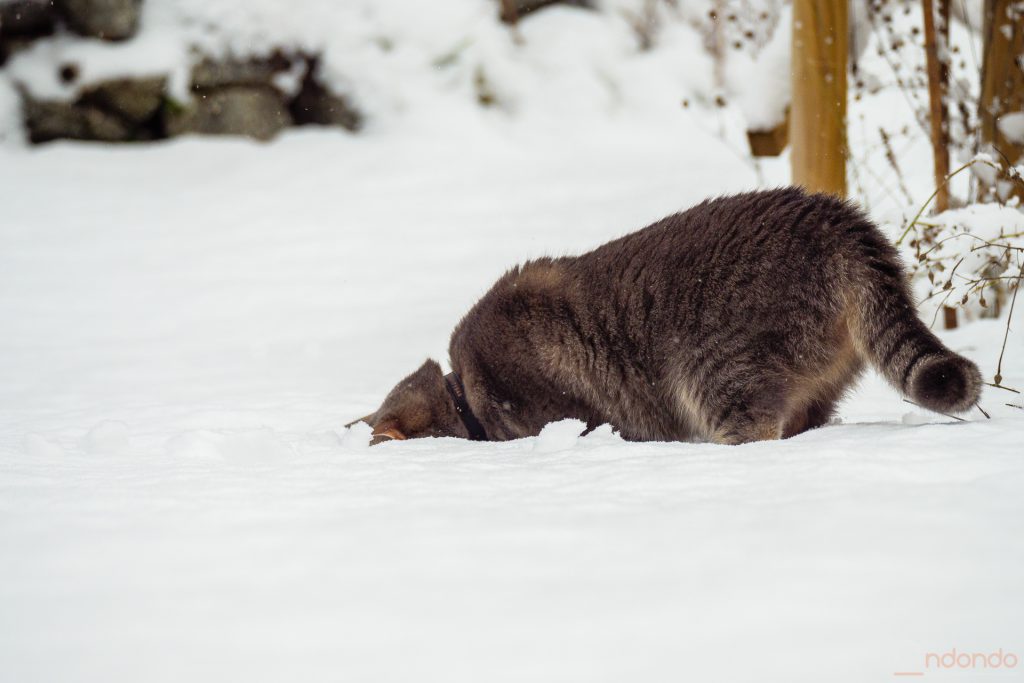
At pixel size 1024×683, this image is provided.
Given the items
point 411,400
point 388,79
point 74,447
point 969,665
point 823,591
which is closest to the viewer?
point 969,665

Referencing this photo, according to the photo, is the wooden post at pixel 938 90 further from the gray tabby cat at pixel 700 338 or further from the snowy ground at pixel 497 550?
the gray tabby cat at pixel 700 338

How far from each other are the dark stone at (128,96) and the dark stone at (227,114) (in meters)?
0.20

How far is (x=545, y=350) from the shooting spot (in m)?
3.52

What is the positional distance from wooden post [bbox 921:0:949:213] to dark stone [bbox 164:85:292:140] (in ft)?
22.4

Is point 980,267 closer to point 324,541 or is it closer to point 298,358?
point 324,541

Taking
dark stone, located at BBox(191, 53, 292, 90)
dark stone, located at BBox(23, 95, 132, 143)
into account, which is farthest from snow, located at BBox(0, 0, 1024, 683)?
dark stone, located at BBox(191, 53, 292, 90)

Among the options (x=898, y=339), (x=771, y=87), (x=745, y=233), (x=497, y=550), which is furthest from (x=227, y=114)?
(x=497, y=550)

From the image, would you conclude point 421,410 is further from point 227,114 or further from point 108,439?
point 227,114

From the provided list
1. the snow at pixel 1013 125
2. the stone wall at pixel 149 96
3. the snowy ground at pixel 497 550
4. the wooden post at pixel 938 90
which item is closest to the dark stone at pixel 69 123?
the stone wall at pixel 149 96

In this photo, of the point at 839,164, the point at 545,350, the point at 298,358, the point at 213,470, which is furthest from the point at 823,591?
the point at 298,358

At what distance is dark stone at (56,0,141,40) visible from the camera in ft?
30.5

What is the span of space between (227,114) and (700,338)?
7.70 metres

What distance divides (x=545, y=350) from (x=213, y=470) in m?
1.42

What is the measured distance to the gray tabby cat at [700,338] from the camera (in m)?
2.83
